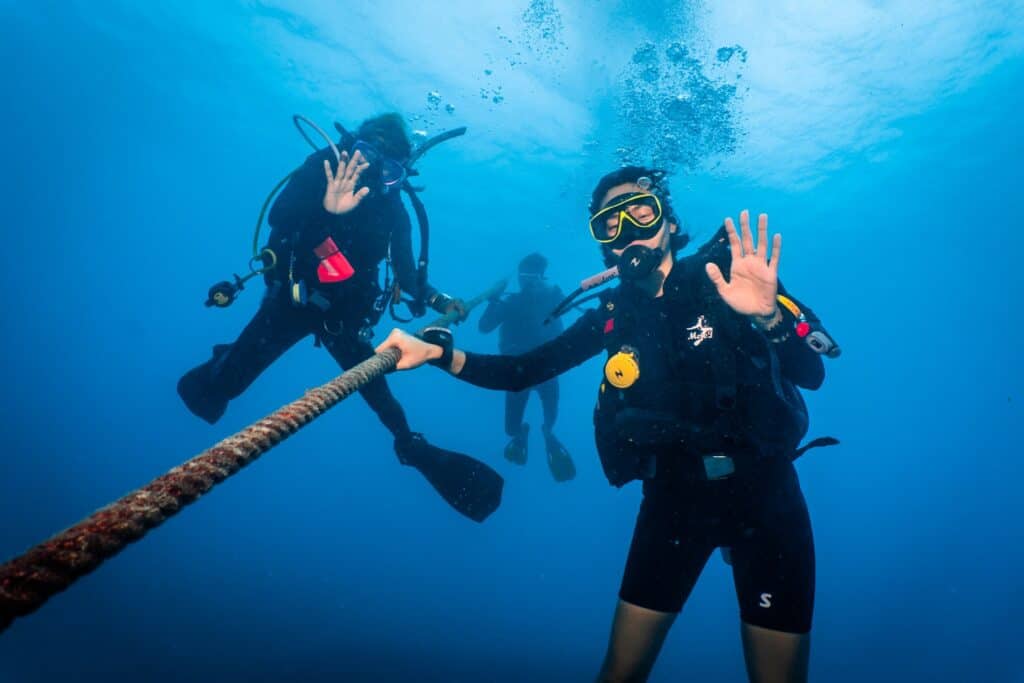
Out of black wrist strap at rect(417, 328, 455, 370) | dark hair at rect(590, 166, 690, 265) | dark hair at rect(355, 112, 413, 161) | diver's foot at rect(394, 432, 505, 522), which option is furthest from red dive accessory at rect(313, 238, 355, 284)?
dark hair at rect(590, 166, 690, 265)

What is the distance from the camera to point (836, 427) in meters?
68.2

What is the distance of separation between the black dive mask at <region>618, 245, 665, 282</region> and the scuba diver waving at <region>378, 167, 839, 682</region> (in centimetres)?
4

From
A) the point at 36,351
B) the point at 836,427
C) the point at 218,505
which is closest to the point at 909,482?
the point at 836,427

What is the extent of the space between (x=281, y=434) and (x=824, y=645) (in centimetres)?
2099

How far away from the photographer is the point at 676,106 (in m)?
16.4

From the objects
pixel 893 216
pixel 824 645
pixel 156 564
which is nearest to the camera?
pixel 824 645

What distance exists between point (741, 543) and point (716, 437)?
28.8 inches

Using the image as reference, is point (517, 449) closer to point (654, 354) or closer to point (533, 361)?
point (533, 361)

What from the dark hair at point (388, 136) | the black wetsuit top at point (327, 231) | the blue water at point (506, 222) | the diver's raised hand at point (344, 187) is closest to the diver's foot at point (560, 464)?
the blue water at point (506, 222)

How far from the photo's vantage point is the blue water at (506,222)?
1414cm

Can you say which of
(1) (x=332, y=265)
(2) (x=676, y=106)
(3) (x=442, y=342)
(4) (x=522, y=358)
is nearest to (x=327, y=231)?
(1) (x=332, y=265)

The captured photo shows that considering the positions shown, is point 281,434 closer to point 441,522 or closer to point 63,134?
point 441,522

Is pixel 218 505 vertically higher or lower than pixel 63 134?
lower

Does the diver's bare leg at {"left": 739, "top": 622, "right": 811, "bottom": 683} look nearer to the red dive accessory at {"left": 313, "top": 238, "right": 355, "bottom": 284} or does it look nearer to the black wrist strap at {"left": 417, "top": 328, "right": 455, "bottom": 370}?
the black wrist strap at {"left": 417, "top": 328, "right": 455, "bottom": 370}
